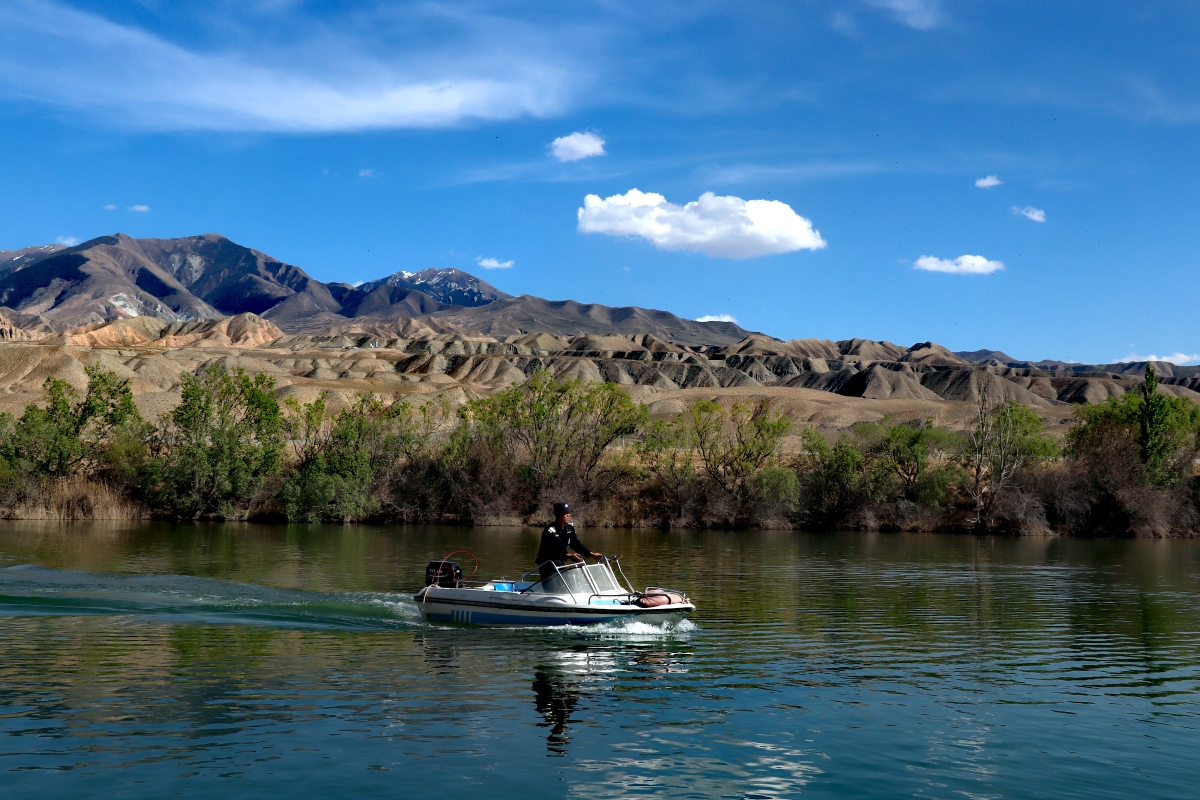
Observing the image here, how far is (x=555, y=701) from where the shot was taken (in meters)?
15.6

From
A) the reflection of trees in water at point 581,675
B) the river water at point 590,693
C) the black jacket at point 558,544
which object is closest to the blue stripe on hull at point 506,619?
the river water at point 590,693

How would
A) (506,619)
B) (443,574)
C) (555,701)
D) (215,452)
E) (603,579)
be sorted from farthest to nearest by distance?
(215,452), (443,574), (603,579), (506,619), (555,701)

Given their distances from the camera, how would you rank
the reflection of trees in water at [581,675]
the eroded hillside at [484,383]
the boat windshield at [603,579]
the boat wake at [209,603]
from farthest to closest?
the eroded hillside at [484,383] < the boat wake at [209,603] < the boat windshield at [603,579] < the reflection of trees in water at [581,675]

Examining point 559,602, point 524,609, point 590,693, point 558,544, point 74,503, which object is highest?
point 558,544

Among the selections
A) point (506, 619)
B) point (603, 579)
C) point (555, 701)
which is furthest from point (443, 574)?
point (555, 701)

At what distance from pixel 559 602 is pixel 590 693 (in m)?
4.96

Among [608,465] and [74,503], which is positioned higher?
[608,465]

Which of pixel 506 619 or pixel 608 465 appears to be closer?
pixel 506 619

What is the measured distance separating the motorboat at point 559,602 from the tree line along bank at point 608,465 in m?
34.9

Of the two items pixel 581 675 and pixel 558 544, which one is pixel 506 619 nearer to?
pixel 558 544

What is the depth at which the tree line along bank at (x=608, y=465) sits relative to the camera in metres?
55.7

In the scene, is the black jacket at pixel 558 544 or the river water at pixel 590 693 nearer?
the river water at pixel 590 693

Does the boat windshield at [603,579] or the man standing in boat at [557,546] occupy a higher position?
the man standing in boat at [557,546]

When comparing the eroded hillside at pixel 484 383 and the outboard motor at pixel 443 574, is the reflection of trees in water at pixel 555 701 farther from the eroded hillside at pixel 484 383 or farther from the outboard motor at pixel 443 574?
the eroded hillside at pixel 484 383
